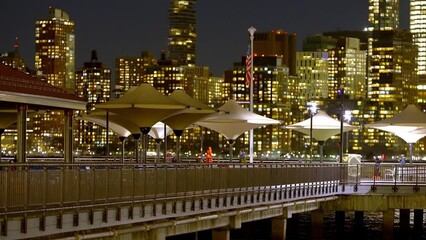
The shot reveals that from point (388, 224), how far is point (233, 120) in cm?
1090

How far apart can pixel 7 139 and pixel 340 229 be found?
126413 mm

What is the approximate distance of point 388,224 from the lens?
57156mm

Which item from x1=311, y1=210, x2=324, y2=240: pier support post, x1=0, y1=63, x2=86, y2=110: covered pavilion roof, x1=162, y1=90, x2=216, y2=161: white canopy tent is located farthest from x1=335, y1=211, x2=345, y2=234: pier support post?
x1=0, y1=63, x2=86, y2=110: covered pavilion roof

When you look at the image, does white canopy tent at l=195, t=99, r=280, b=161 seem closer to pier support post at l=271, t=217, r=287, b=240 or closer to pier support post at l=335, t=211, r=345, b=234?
pier support post at l=335, t=211, r=345, b=234

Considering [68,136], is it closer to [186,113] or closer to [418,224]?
[186,113]

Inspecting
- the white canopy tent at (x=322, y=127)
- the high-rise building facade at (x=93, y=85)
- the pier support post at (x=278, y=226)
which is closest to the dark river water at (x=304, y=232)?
the white canopy tent at (x=322, y=127)

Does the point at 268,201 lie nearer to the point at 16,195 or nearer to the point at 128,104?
the point at 128,104

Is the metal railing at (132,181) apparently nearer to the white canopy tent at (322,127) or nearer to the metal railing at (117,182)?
the metal railing at (117,182)

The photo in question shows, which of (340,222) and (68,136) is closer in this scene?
(68,136)

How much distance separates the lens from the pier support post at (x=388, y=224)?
57000 millimetres

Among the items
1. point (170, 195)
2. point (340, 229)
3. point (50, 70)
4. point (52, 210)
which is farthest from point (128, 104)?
point (50, 70)

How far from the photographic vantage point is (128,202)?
34375mm

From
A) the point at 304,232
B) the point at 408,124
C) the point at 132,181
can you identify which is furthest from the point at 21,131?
the point at 408,124

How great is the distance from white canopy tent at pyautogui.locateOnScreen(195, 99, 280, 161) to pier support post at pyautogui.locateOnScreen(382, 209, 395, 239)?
10.0 metres
